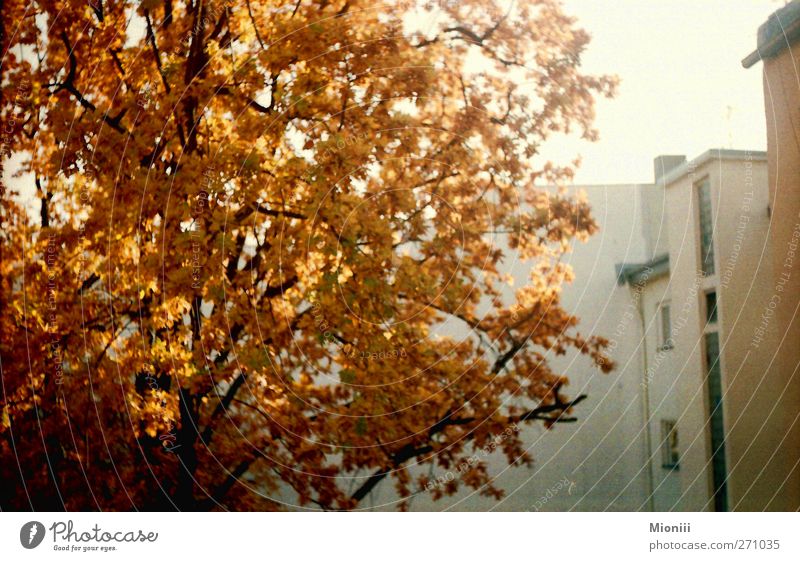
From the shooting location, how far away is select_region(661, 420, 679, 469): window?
275 centimetres

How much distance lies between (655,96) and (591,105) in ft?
0.78

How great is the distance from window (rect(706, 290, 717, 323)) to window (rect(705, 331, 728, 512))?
48 mm

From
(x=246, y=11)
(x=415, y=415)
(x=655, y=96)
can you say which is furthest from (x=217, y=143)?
(x=655, y=96)

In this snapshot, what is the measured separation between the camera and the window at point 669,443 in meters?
2.75

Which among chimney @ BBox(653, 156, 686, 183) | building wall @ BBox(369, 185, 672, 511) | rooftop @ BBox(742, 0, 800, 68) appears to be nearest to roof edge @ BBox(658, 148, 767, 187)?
chimney @ BBox(653, 156, 686, 183)

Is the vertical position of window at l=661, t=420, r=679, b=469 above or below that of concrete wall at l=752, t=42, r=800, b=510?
below

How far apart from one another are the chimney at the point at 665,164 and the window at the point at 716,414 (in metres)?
0.56

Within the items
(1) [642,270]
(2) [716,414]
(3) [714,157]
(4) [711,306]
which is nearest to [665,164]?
(3) [714,157]

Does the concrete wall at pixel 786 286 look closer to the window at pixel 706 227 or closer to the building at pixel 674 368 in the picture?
the building at pixel 674 368

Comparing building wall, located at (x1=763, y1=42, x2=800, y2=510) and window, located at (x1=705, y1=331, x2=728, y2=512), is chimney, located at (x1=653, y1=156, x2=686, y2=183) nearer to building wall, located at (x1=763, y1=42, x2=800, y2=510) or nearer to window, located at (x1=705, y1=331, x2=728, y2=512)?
building wall, located at (x1=763, y1=42, x2=800, y2=510)

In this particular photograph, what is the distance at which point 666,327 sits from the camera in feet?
9.00

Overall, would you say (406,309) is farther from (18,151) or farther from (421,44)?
(18,151)

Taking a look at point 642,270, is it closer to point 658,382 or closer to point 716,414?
point 658,382

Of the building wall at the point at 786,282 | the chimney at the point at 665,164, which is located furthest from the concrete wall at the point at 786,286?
the chimney at the point at 665,164
